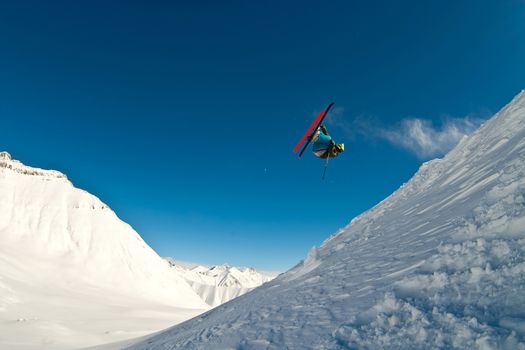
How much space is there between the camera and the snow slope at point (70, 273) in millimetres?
45812

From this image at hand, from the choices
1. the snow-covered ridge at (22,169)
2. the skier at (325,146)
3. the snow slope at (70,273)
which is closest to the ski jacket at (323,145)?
the skier at (325,146)

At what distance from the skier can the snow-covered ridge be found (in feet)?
481

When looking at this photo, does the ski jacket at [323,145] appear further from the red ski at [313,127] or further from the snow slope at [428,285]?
the snow slope at [428,285]

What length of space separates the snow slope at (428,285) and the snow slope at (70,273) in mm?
31842

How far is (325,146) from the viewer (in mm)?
19625

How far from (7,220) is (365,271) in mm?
128716

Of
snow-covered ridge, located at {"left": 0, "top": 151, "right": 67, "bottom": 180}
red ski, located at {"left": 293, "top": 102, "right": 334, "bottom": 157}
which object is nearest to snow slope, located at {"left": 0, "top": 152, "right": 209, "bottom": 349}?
snow-covered ridge, located at {"left": 0, "top": 151, "right": 67, "bottom": 180}

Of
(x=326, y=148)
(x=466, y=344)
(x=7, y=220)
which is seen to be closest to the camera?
(x=466, y=344)

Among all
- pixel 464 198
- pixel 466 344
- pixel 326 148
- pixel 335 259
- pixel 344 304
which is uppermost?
pixel 326 148

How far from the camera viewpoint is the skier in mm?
19578

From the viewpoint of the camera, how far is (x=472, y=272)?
23.9 feet

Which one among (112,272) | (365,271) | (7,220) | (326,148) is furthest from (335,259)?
(7,220)

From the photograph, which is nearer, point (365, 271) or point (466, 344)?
point (466, 344)

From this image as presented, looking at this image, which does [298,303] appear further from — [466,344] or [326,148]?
[326,148]
